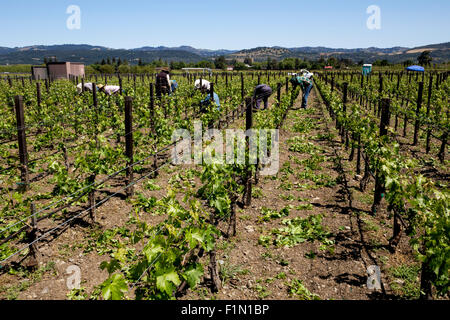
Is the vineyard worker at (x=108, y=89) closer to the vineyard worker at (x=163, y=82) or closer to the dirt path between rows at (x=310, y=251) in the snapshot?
the vineyard worker at (x=163, y=82)

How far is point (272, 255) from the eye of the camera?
15.7 feet

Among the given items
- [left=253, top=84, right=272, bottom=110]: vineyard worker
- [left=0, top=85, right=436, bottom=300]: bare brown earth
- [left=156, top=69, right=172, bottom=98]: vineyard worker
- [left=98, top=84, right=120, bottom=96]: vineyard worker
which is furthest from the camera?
[left=253, top=84, right=272, bottom=110]: vineyard worker

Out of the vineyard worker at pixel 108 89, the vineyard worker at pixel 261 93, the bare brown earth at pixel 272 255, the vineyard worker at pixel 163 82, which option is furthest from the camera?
the vineyard worker at pixel 261 93

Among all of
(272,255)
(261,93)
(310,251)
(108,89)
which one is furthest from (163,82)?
(310,251)

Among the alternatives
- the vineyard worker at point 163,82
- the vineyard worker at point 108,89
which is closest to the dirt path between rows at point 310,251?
the vineyard worker at point 163,82

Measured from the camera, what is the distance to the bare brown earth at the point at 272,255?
4016 mm

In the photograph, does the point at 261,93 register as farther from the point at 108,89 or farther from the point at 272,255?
the point at 272,255

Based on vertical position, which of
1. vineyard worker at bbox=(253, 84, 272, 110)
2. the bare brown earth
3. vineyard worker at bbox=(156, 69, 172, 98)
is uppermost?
vineyard worker at bbox=(156, 69, 172, 98)

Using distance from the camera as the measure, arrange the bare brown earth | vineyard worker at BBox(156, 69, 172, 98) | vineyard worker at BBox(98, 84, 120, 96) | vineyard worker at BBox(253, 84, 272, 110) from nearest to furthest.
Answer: the bare brown earth, vineyard worker at BBox(156, 69, 172, 98), vineyard worker at BBox(98, 84, 120, 96), vineyard worker at BBox(253, 84, 272, 110)

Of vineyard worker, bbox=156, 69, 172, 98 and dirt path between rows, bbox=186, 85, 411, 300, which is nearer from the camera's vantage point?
dirt path between rows, bbox=186, 85, 411, 300

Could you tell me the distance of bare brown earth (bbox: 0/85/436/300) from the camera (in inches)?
158

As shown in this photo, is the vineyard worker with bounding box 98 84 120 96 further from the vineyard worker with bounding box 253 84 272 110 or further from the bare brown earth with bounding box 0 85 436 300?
the bare brown earth with bounding box 0 85 436 300

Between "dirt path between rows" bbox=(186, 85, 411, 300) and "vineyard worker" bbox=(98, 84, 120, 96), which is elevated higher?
"vineyard worker" bbox=(98, 84, 120, 96)

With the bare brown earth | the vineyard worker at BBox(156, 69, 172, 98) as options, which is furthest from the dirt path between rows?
the vineyard worker at BBox(156, 69, 172, 98)
